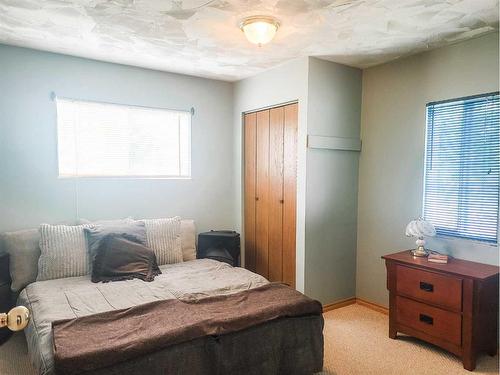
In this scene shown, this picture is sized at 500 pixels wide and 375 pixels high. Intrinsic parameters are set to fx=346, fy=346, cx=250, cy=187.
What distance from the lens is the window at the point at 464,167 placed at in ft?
8.57

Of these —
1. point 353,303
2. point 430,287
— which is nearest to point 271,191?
point 353,303

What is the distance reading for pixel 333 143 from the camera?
11.0 ft

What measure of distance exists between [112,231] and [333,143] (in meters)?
2.18

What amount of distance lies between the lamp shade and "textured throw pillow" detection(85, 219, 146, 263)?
2.30 meters

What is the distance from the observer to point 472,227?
2.73 m

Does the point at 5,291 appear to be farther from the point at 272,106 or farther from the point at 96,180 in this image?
the point at 272,106

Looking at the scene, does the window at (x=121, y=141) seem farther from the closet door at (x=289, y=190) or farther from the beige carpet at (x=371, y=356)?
the beige carpet at (x=371, y=356)

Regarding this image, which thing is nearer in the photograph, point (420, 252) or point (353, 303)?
point (420, 252)

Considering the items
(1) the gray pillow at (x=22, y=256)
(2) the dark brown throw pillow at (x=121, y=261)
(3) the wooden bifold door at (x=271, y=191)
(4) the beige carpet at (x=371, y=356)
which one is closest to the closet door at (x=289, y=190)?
(3) the wooden bifold door at (x=271, y=191)

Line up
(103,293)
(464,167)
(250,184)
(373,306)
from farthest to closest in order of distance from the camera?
(250,184)
(373,306)
(464,167)
(103,293)

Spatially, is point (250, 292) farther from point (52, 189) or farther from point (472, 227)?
point (52, 189)

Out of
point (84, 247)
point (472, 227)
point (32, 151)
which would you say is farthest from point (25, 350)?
point (472, 227)

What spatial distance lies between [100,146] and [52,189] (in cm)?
60

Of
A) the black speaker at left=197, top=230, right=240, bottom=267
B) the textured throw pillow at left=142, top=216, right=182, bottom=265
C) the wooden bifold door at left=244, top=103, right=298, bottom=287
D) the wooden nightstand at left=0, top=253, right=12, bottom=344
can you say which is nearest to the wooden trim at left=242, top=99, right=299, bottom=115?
the wooden bifold door at left=244, top=103, right=298, bottom=287
